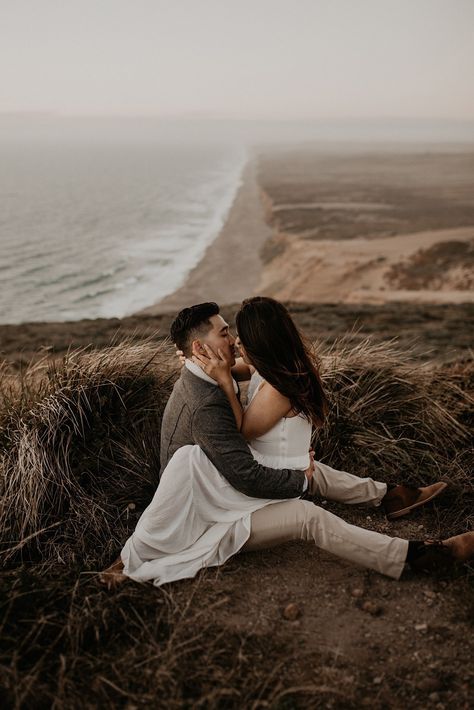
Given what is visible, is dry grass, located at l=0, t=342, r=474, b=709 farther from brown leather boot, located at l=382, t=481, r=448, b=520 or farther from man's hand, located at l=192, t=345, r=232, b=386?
man's hand, located at l=192, t=345, r=232, b=386

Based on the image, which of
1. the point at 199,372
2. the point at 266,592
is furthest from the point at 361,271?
the point at 266,592

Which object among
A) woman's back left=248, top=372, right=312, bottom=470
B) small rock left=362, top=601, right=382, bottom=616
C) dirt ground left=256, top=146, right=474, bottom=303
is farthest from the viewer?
dirt ground left=256, top=146, right=474, bottom=303

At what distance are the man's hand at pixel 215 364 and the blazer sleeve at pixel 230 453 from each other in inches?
4.8

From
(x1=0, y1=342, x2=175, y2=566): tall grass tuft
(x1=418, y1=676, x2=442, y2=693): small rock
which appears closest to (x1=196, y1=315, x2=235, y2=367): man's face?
(x1=0, y1=342, x2=175, y2=566): tall grass tuft

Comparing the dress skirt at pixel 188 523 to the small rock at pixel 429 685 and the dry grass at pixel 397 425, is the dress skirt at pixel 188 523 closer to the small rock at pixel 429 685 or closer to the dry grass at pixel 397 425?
the small rock at pixel 429 685

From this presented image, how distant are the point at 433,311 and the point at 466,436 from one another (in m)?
11.5

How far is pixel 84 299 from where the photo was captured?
25.0 meters

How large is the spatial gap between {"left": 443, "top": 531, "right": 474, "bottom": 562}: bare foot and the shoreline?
601 inches

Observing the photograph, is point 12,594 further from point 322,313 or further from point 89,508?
point 322,313

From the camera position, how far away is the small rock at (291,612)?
2.95 m

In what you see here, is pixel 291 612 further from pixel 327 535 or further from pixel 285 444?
pixel 285 444

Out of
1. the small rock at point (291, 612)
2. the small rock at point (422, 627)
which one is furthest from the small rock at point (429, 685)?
the small rock at point (291, 612)

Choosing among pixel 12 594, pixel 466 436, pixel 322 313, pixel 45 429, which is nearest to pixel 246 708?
pixel 12 594

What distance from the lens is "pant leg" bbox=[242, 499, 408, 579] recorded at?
3.19m
